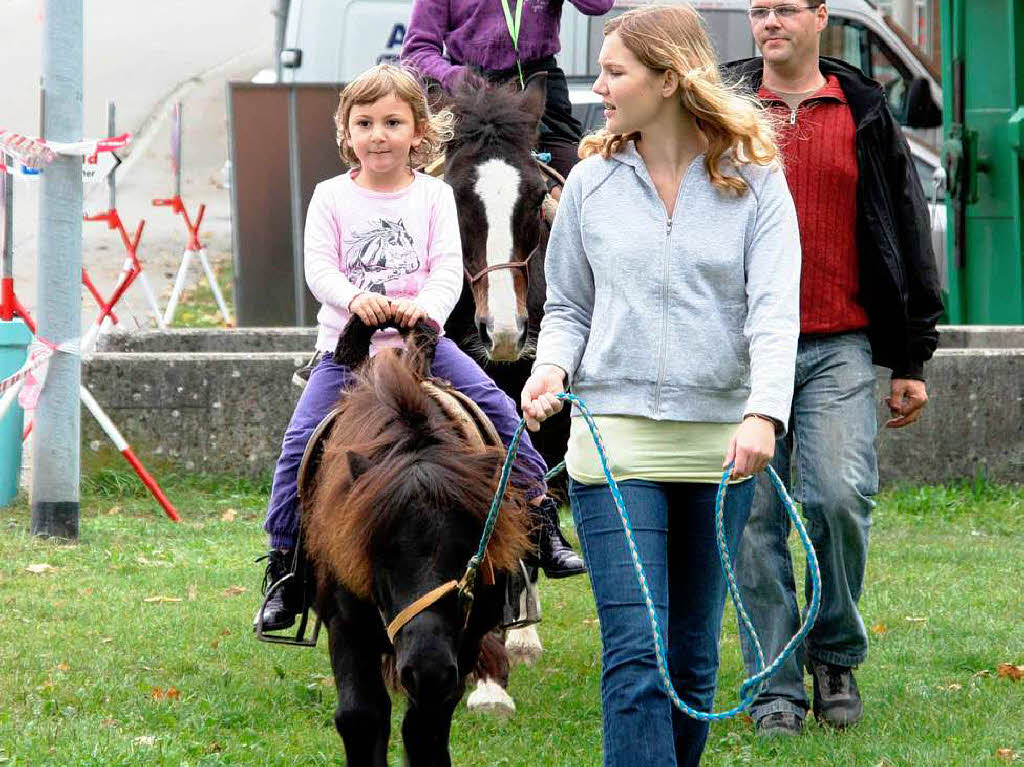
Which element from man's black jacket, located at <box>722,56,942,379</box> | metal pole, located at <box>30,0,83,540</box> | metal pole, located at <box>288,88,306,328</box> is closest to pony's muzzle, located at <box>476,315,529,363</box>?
man's black jacket, located at <box>722,56,942,379</box>

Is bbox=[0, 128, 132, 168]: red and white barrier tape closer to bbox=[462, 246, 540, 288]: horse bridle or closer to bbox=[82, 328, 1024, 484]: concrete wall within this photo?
bbox=[82, 328, 1024, 484]: concrete wall

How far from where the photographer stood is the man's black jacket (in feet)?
16.9

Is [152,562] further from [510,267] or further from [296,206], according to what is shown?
[296,206]

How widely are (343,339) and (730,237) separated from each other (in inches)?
53.7

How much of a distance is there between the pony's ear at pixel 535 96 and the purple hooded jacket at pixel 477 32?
0.42 metres

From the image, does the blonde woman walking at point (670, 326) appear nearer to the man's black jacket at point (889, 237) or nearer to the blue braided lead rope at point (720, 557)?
the blue braided lead rope at point (720, 557)

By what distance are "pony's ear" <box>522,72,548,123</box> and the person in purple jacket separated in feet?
0.86

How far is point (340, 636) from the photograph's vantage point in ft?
14.4

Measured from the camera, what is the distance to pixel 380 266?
5086mm

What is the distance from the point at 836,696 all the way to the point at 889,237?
153 centimetres

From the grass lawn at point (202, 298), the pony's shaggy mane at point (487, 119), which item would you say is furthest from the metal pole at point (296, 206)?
the pony's shaggy mane at point (487, 119)

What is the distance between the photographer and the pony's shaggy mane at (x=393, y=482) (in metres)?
4.04

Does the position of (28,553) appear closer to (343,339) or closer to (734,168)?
(343,339)

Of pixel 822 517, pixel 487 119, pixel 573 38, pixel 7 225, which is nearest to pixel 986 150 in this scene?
pixel 573 38
